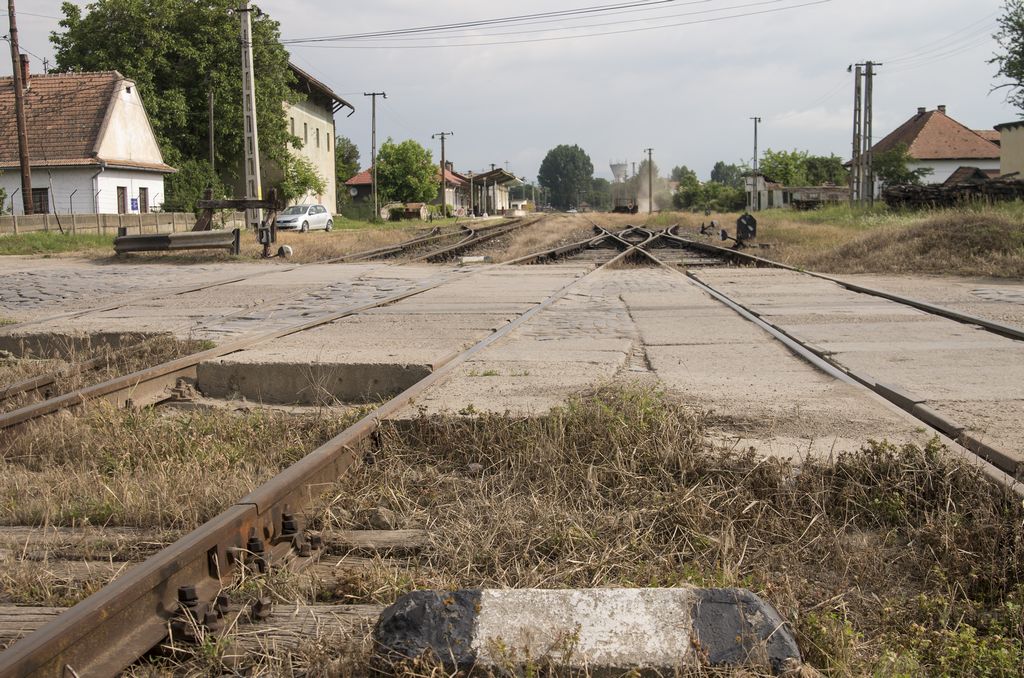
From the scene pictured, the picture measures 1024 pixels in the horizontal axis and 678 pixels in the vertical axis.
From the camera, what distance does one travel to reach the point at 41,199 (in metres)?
39.6

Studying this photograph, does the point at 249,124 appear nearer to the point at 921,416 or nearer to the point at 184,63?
the point at 921,416

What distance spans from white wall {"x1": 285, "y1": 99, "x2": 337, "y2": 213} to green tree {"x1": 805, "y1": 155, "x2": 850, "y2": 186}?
172ft

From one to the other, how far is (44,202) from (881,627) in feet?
142

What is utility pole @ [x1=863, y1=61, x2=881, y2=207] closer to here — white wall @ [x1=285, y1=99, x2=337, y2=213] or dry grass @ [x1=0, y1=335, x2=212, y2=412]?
white wall @ [x1=285, y1=99, x2=337, y2=213]

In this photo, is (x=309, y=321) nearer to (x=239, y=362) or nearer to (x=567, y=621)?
(x=239, y=362)

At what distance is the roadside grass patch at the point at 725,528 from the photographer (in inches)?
103

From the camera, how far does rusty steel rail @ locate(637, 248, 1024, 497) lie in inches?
140

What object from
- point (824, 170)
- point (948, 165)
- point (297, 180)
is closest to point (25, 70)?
point (297, 180)

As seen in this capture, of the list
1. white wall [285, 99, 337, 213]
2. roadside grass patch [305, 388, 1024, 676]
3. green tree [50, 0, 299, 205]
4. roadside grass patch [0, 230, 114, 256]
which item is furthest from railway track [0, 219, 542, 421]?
white wall [285, 99, 337, 213]

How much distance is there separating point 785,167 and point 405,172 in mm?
40858

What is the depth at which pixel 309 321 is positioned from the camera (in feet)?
30.0

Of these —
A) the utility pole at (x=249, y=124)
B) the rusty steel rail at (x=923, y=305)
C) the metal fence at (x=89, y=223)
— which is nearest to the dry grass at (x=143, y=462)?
the rusty steel rail at (x=923, y=305)

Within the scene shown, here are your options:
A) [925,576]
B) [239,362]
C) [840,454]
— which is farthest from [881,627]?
[239,362]

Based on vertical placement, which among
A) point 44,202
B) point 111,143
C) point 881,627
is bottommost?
point 881,627
